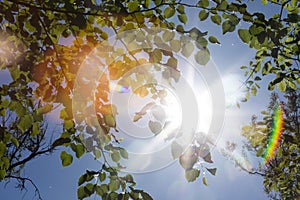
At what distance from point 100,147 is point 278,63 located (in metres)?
1.82

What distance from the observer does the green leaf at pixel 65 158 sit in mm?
1894

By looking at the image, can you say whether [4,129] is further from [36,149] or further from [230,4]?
[36,149]

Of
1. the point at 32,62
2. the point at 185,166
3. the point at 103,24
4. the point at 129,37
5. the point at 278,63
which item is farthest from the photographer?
the point at 278,63

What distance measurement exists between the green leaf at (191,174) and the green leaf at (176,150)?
103mm

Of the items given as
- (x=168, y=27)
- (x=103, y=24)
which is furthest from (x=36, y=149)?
(x=168, y=27)

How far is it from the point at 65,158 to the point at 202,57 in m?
1.05

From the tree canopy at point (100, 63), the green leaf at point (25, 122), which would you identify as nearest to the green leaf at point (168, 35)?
the tree canopy at point (100, 63)

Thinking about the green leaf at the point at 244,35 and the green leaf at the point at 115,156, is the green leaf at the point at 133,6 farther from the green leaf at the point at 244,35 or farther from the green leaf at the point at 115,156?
the green leaf at the point at 115,156

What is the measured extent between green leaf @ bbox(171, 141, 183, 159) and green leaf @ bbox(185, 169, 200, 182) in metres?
0.10

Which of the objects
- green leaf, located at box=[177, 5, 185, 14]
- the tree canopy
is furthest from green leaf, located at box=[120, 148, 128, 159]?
green leaf, located at box=[177, 5, 185, 14]

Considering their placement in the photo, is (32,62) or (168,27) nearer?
(168,27)

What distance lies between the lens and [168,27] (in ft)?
5.98

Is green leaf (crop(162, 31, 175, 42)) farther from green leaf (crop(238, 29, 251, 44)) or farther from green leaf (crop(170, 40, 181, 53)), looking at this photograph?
green leaf (crop(238, 29, 251, 44))

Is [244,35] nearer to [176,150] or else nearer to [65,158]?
[176,150]
